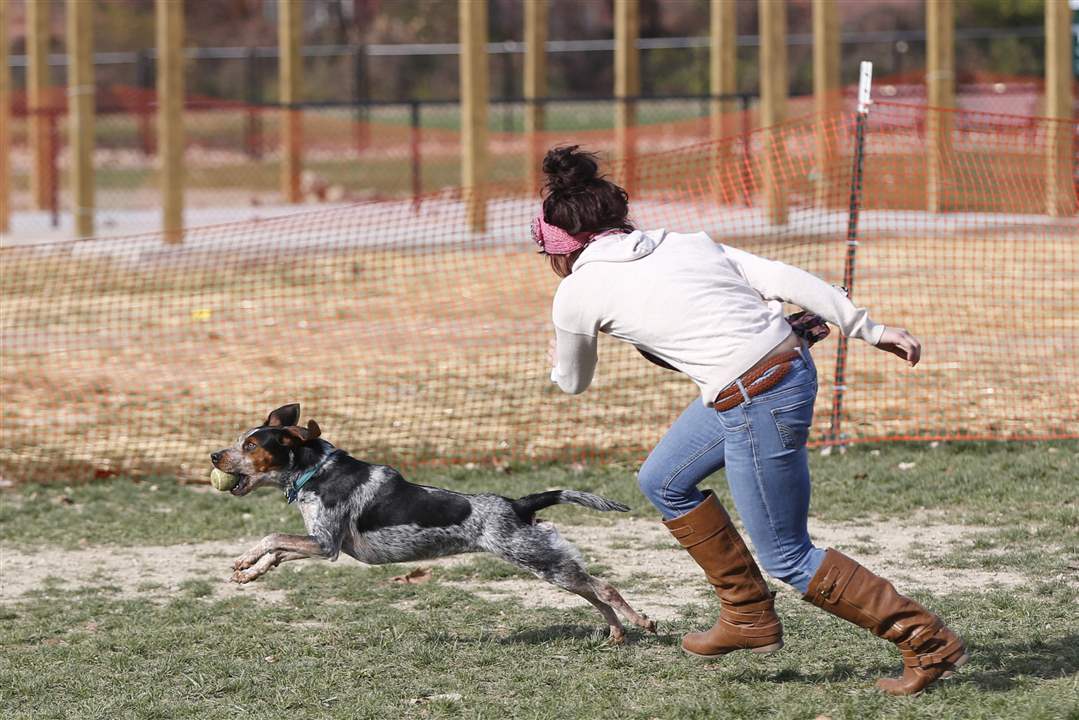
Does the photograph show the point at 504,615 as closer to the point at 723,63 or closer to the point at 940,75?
the point at 940,75

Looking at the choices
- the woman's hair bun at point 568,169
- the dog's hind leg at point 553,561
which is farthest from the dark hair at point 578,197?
the dog's hind leg at point 553,561

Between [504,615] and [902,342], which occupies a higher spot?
[902,342]

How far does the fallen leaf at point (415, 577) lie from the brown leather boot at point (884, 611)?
7.80 ft

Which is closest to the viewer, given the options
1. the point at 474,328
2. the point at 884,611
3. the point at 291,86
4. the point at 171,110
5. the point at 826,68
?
the point at 884,611

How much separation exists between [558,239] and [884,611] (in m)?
1.51

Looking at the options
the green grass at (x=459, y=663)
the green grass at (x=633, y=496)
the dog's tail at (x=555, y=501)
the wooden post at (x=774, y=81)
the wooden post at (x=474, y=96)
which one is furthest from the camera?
the wooden post at (x=474, y=96)

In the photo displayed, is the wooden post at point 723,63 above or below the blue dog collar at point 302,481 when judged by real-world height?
above

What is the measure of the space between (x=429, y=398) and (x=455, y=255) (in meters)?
6.45

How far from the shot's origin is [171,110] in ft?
55.5

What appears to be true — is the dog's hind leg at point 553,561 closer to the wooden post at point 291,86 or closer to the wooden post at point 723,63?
the wooden post at point 723,63

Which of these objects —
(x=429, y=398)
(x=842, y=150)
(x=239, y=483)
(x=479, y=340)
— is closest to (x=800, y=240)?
(x=842, y=150)

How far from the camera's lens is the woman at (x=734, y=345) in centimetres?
468

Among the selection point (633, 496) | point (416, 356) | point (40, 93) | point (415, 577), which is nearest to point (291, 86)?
point (40, 93)

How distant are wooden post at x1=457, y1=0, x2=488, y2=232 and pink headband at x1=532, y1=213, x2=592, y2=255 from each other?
12270mm
